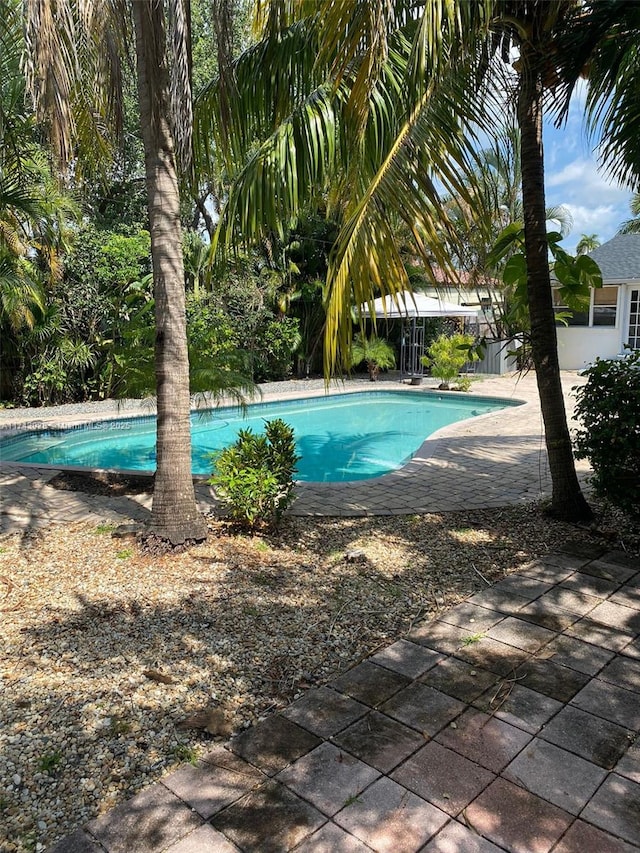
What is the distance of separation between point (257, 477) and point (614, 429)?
10.0ft

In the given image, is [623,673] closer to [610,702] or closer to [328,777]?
[610,702]

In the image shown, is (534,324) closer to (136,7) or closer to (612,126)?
(612,126)

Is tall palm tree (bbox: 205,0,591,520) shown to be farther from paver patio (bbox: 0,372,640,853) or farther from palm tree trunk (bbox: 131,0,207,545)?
paver patio (bbox: 0,372,640,853)

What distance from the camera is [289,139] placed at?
502cm

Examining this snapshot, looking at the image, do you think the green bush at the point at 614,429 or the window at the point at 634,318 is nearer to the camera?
the green bush at the point at 614,429

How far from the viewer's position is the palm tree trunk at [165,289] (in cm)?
460

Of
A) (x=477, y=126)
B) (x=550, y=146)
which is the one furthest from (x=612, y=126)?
(x=477, y=126)

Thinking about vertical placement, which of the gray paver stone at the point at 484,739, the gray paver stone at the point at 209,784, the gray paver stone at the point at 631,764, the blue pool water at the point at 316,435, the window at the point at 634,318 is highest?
the window at the point at 634,318

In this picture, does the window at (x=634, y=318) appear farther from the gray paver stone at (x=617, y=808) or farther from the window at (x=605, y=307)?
the gray paver stone at (x=617, y=808)

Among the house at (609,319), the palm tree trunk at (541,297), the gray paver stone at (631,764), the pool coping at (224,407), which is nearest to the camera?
the gray paver stone at (631,764)

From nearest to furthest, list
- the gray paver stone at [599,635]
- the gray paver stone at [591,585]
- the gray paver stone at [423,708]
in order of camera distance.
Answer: the gray paver stone at [423,708], the gray paver stone at [599,635], the gray paver stone at [591,585]

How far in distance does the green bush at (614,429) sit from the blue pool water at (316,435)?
485cm

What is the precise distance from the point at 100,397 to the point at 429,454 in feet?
31.0

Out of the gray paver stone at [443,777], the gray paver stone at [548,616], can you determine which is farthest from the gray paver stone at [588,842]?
the gray paver stone at [548,616]
